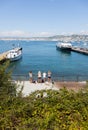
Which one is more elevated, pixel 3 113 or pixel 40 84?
pixel 3 113

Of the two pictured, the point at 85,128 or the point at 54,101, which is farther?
the point at 54,101

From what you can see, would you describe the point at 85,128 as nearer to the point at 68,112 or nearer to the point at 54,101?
the point at 68,112

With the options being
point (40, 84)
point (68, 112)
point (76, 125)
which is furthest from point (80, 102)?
point (40, 84)

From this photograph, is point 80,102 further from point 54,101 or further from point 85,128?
point 85,128

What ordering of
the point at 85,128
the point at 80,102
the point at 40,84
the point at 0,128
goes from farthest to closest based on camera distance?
the point at 40,84 < the point at 80,102 < the point at 0,128 < the point at 85,128

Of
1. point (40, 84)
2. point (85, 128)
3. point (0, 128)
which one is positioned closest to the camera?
point (85, 128)

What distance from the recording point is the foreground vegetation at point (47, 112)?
6.23m

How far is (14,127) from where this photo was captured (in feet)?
21.0

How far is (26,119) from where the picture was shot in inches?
263

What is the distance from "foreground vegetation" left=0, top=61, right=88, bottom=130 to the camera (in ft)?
20.4

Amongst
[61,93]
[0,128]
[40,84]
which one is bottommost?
[40,84]

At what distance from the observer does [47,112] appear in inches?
258

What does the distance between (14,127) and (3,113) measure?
0.56 meters

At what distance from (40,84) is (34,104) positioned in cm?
1944
